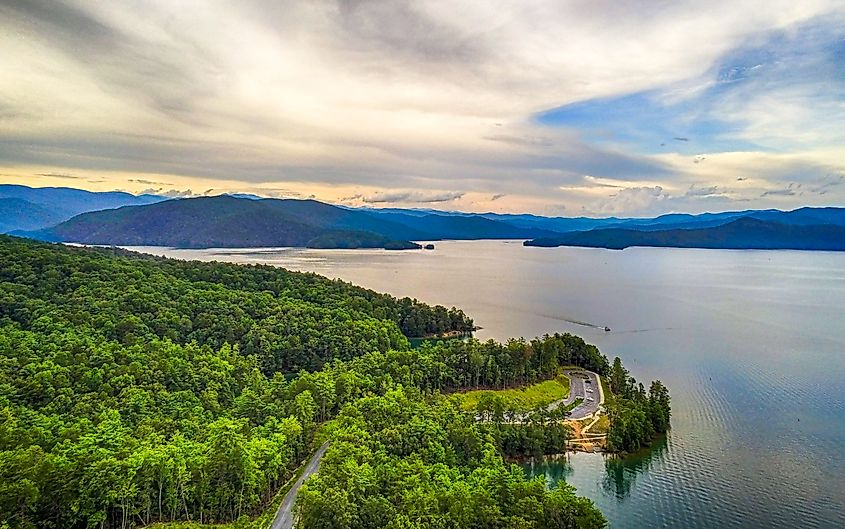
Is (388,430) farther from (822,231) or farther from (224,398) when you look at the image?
(822,231)

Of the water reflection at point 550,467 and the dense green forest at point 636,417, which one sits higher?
the dense green forest at point 636,417

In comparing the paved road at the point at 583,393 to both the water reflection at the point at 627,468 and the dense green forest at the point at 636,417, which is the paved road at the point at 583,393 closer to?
the dense green forest at the point at 636,417

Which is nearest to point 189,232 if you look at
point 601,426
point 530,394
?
point 530,394

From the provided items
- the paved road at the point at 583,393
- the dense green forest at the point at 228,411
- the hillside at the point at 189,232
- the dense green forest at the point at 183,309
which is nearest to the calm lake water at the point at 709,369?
the paved road at the point at 583,393

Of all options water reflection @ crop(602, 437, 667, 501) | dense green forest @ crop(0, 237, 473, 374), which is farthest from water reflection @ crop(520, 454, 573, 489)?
dense green forest @ crop(0, 237, 473, 374)

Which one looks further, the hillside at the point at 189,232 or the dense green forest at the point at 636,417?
the hillside at the point at 189,232

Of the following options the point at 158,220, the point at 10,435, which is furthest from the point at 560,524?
the point at 158,220

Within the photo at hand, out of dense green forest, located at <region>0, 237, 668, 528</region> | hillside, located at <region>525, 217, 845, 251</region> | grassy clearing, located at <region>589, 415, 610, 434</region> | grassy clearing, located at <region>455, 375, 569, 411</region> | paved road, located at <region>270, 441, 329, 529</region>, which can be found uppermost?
hillside, located at <region>525, 217, 845, 251</region>

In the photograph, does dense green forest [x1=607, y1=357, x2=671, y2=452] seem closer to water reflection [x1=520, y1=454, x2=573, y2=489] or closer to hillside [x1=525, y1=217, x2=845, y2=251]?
water reflection [x1=520, y1=454, x2=573, y2=489]
